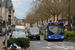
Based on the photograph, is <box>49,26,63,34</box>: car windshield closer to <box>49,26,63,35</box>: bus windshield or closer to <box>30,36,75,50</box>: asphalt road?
<box>49,26,63,35</box>: bus windshield

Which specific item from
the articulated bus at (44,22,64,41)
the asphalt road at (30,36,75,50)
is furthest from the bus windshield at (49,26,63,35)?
the asphalt road at (30,36,75,50)

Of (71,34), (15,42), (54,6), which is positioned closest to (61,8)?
(54,6)

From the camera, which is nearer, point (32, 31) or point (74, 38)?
point (74, 38)

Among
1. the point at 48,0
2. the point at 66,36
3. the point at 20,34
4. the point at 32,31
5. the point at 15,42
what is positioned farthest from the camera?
the point at 48,0

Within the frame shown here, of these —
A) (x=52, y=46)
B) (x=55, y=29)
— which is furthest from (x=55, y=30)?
(x=52, y=46)

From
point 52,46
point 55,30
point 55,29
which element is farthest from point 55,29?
point 52,46

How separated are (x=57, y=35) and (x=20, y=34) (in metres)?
8.12

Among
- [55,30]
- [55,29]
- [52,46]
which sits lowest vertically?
[52,46]

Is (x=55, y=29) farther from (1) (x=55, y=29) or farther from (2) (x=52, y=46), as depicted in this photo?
(2) (x=52, y=46)

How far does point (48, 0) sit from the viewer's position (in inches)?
1588

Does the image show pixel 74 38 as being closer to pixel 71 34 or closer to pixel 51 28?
pixel 71 34

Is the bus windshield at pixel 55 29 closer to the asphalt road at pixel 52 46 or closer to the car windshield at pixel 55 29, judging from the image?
the car windshield at pixel 55 29

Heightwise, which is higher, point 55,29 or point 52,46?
point 55,29

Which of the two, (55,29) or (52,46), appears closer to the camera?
(52,46)
